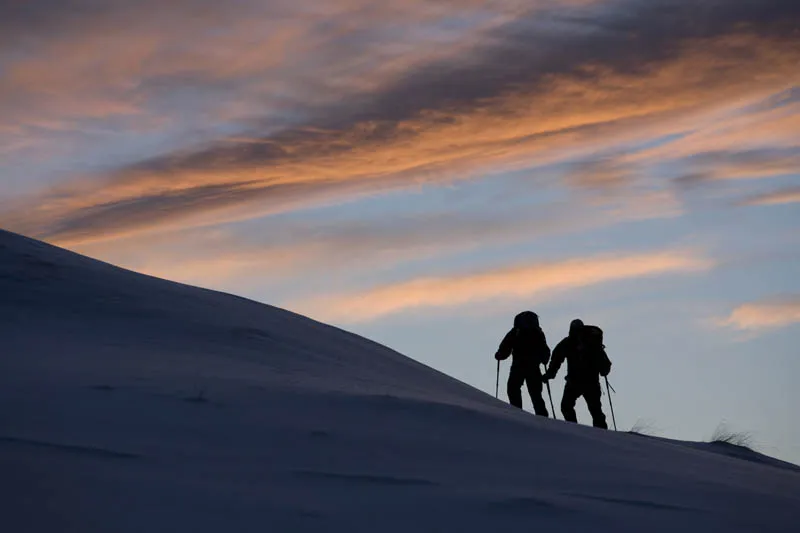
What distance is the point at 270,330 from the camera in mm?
9398

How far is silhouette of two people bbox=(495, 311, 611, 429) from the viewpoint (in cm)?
1277

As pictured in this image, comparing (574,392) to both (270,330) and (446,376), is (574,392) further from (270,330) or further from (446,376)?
(270,330)

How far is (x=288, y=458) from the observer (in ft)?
16.4

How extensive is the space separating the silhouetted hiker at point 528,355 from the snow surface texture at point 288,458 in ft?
17.1

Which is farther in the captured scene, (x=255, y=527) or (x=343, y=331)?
(x=343, y=331)

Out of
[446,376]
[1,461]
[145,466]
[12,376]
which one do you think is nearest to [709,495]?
[145,466]

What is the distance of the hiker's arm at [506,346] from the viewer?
13281 mm

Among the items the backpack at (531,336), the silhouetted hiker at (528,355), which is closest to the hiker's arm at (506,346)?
the silhouetted hiker at (528,355)

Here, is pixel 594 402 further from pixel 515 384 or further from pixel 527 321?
pixel 527 321

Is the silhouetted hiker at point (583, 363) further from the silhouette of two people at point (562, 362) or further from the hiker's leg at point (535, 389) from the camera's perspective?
the hiker's leg at point (535, 389)

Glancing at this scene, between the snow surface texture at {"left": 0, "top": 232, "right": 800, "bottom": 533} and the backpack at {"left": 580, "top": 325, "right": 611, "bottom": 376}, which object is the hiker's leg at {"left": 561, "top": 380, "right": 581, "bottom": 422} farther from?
the snow surface texture at {"left": 0, "top": 232, "right": 800, "bottom": 533}

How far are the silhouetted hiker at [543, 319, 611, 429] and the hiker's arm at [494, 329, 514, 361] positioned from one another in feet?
2.12

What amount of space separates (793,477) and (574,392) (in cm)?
619

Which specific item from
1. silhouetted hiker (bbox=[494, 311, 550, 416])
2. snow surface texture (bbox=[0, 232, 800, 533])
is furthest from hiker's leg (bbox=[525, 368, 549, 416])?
snow surface texture (bbox=[0, 232, 800, 533])
